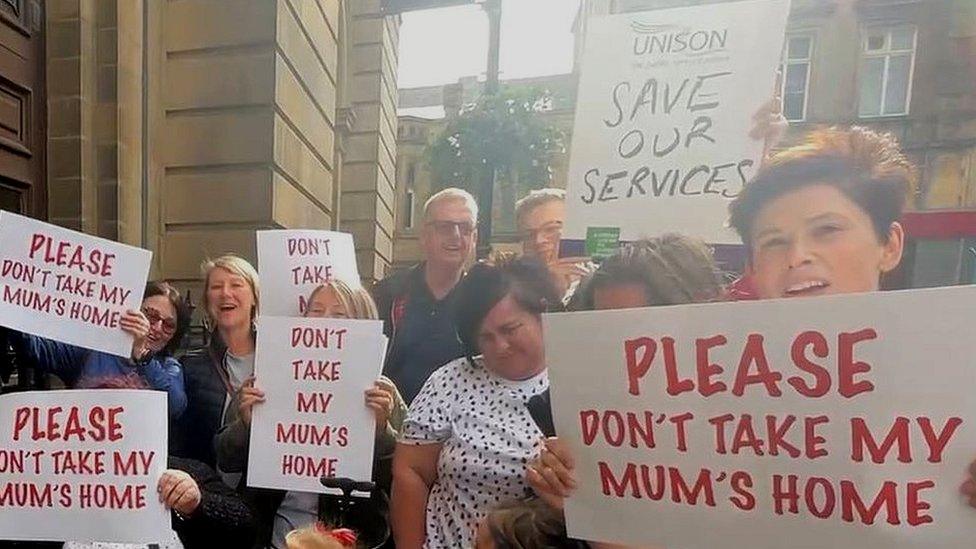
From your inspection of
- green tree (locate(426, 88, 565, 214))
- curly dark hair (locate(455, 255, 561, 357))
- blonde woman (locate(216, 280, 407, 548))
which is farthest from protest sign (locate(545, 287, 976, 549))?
green tree (locate(426, 88, 565, 214))

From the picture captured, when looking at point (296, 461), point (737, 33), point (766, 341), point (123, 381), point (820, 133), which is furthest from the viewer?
point (123, 381)

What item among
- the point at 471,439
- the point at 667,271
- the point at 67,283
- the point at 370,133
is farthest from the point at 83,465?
the point at 370,133

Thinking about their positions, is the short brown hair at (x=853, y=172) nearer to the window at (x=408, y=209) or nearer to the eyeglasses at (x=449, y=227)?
the eyeglasses at (x=449, y=227)

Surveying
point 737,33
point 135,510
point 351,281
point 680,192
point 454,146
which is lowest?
point 135,510

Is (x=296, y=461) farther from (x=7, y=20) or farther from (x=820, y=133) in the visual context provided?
(x=7, y=20)

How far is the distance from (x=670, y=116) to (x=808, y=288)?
46 cm

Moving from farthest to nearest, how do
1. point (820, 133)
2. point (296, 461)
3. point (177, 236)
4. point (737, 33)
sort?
point (177, 236) → point (296, 461) → point (737, 33) → point (820, 133)

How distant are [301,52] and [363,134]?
0.47 m

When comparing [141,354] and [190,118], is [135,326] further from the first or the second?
[190,118]

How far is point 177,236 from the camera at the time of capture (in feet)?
8.99

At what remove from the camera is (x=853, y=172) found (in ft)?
3.17

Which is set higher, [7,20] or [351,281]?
[7,20]

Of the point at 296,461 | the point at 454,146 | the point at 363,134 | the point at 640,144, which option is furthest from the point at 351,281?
the point at 363,134

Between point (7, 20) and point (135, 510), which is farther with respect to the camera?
point (7, 20)
